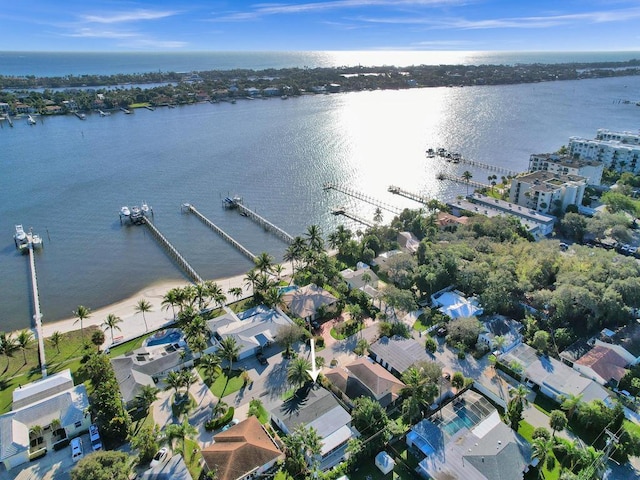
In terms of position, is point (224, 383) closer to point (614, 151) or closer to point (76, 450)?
point (76, 450)

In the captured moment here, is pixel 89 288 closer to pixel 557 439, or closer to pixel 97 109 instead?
pixel 557 439

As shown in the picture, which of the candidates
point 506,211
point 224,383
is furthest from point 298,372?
point 506,211

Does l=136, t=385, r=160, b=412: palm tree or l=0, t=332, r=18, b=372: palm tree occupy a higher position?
l=0, t=332, r=18, b=372: palm tree

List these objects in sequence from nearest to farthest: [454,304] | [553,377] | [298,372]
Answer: [298,372] < [553,377] < [454,304]

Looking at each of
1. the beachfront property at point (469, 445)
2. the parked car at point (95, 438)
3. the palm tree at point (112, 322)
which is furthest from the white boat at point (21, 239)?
the beachfront property at point (469, 445)

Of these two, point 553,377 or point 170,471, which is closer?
point 170,471

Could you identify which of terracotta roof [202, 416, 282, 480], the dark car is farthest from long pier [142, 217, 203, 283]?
terracotta roof [202, 416, 282, 480]

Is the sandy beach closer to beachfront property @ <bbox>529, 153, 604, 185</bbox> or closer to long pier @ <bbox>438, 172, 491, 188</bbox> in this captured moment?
long pier @ <bbox>438, 172, 491, 188</bbox>

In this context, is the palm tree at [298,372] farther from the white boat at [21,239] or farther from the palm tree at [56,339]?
the white boat at [21,239]
